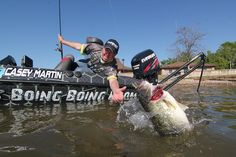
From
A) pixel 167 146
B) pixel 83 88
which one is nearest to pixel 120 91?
pixel 167 146

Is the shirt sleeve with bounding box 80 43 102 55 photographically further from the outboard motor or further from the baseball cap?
the outboard motor

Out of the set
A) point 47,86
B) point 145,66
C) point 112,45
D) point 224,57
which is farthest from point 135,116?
point 224,57

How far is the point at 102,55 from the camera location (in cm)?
657

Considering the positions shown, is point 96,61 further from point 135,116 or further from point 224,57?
point 224,57

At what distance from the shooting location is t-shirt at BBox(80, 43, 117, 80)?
6.70 m

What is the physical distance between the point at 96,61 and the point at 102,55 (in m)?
0.65

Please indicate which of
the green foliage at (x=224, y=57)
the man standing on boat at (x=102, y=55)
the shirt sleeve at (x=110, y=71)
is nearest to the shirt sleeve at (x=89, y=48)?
the man standing on boat at (x=102, y=55)

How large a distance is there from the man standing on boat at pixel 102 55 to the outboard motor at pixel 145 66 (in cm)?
68

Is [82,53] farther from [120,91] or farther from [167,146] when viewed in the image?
[167,146]

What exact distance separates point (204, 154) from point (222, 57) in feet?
305

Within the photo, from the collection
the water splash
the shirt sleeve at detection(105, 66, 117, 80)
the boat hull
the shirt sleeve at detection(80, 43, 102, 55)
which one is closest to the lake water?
the water splash

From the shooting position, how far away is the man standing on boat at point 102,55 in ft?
20.2

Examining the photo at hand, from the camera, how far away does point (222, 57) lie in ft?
298

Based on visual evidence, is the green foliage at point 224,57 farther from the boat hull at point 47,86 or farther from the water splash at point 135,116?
the water splash at point 135,116
